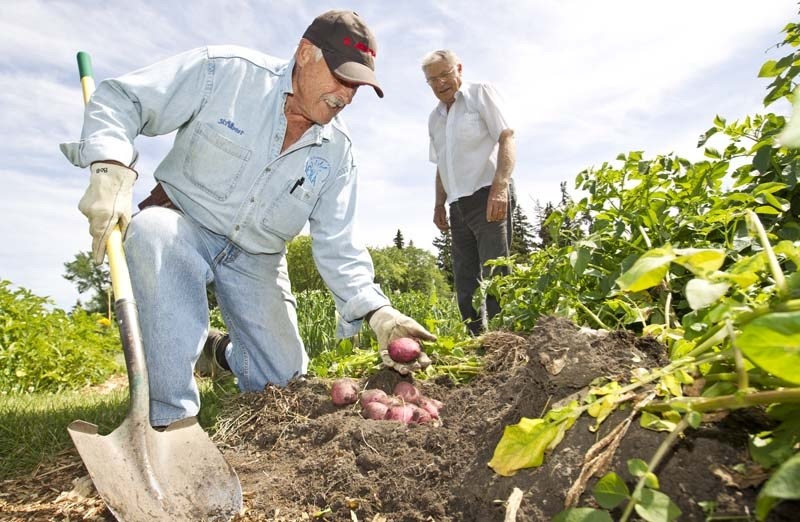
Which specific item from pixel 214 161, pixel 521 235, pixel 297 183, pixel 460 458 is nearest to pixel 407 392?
pixel 460 458

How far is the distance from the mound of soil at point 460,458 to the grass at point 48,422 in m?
0.13

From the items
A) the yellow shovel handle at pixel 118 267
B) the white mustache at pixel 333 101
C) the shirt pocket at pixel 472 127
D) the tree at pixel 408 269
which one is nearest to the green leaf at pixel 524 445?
the yellow shovel handle at pixel 118 267

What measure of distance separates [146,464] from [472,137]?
3.36 metres

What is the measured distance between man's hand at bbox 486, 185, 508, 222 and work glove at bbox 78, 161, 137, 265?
Result: 255 cm

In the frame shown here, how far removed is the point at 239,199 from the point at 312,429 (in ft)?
3.95

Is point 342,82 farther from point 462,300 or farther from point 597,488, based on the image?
point 462,300

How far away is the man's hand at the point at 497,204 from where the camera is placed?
405cm

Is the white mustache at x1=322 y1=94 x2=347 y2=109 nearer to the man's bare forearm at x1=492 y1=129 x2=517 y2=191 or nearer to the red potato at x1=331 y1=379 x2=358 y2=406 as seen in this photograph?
the red potato at x1=331 y1=379 x2=358 y2=406

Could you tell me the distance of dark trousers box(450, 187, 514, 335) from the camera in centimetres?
419

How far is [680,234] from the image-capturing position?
201cm

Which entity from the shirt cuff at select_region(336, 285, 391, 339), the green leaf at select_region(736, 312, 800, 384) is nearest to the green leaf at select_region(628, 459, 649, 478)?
the green leaf at select_region(736, 312, 800, 384)

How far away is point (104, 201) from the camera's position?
2.12 metres

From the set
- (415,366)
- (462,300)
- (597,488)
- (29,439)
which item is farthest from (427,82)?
(597,488)

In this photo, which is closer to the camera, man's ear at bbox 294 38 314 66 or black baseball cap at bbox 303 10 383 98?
black baseball cap at bbox 303 10 383 98
